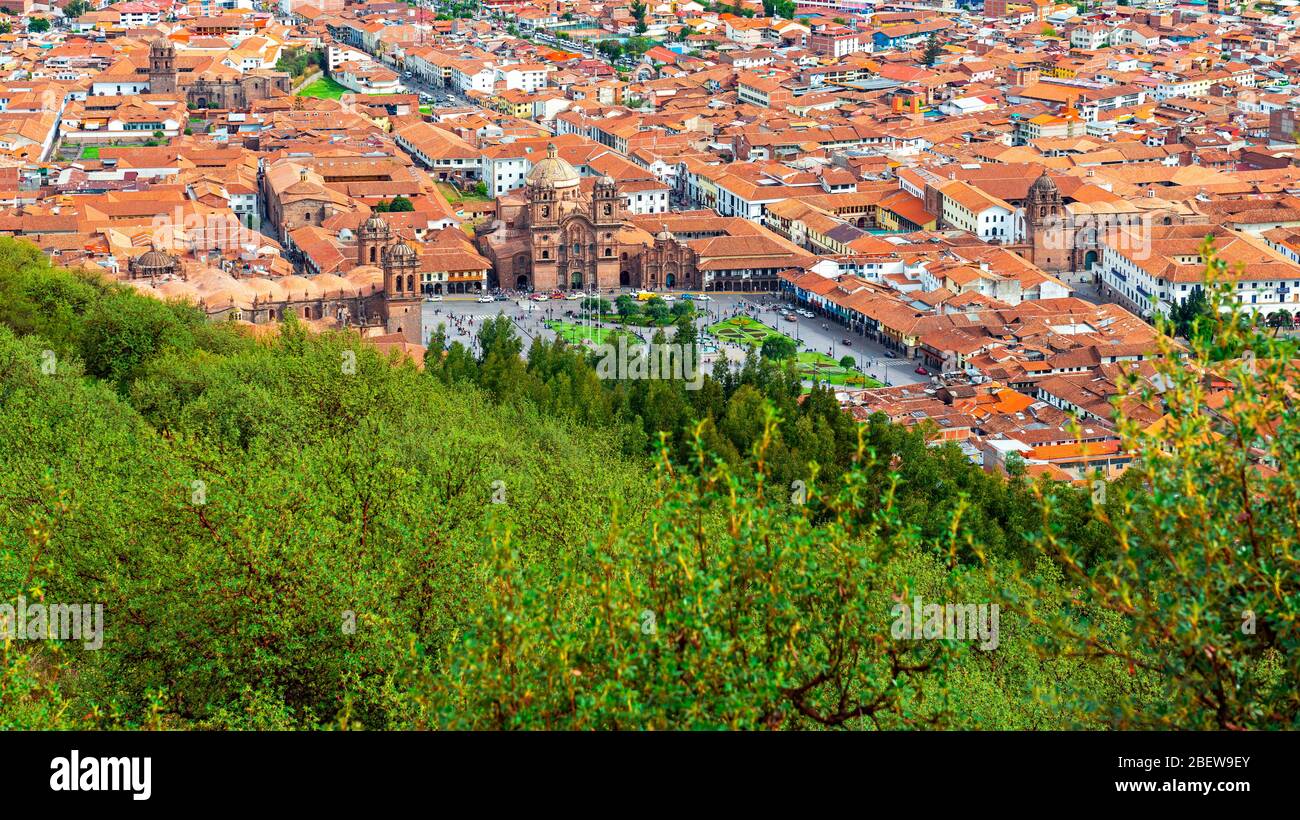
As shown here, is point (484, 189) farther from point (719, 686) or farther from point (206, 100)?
point (719, 686)

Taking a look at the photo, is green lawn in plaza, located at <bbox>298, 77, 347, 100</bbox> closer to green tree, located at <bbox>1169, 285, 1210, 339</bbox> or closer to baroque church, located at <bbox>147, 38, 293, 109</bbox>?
baroque church, located at <bbox>147, 38, 293, 109</bbox>

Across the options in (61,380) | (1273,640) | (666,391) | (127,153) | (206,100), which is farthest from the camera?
(206,100)

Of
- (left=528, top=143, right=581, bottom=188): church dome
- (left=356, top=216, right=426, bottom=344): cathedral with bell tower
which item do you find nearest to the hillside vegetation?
(left=356, top=216, right=426, bottom=344): cathedral with bell tower

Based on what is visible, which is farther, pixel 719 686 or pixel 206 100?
pixel 206 100
